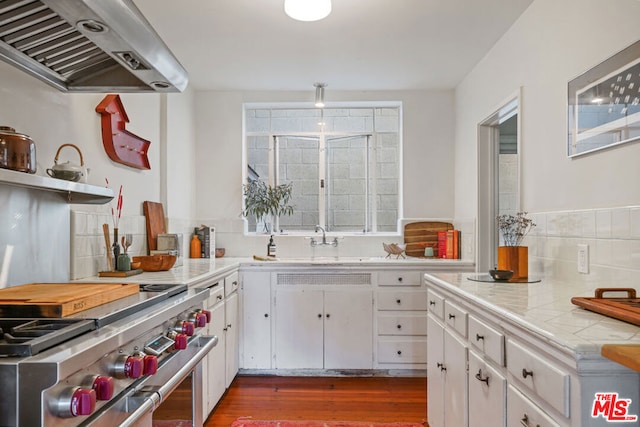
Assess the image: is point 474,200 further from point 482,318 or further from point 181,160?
point 181,160

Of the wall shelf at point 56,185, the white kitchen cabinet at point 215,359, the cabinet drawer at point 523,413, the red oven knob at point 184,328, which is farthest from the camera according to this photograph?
the white kitchen cabinet at point 215,359

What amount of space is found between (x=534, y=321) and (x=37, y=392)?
1.24 m

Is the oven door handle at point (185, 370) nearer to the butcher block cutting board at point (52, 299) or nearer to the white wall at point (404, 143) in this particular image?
the butcher block cutting board at point (52, 299)

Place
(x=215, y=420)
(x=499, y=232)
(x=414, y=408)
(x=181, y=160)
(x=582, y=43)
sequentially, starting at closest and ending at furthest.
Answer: (x=582, y=43), (x=215, y=420), (x=414, y=408), (x=499, y=232), (x=181, y=160)

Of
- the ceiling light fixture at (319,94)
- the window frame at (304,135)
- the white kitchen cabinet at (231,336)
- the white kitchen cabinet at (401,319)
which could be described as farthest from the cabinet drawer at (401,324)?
the ceiling light fixture at (319,94)

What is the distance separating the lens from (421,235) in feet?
13.3

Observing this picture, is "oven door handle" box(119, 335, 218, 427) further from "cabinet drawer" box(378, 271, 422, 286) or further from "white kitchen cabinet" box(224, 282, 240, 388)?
"cabinet drawer" box(378, 271, 422, 286)

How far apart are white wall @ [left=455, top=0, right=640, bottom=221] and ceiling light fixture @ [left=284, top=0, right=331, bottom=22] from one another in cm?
115

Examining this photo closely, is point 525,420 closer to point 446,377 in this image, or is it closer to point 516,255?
point 446,377

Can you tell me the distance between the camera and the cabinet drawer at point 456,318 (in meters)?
Result: 1.91

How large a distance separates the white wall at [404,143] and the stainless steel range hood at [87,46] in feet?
7.27

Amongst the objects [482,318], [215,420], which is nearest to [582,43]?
[482,318]

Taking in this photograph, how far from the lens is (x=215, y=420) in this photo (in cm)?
275

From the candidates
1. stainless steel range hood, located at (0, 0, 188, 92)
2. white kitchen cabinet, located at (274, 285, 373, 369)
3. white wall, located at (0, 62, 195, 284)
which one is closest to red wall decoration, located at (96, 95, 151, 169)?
white wall, located at (0, 62, 195, 284)
